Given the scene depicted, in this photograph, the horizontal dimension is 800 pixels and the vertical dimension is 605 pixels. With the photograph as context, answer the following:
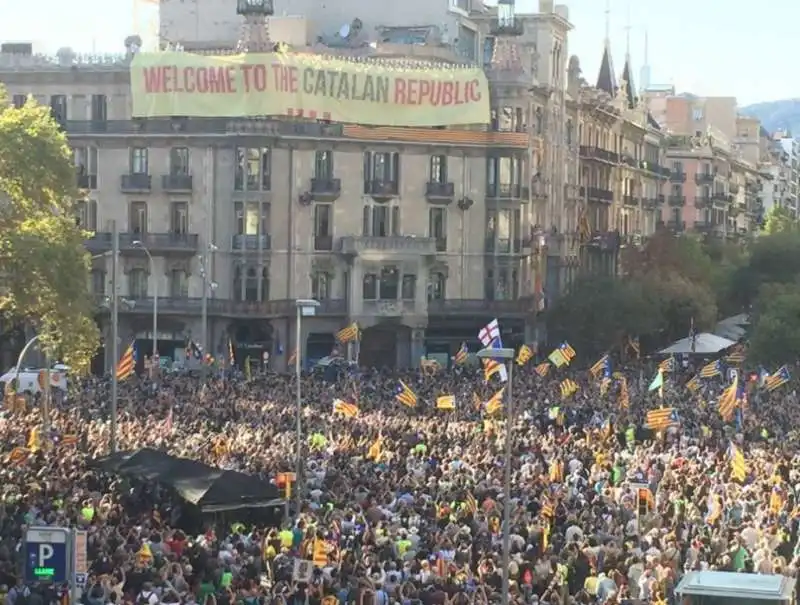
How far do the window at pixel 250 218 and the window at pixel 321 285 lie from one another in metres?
3.03

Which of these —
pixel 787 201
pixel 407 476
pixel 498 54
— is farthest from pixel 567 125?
pixel 787 201

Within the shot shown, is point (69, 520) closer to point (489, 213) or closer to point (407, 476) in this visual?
point (407, 476)

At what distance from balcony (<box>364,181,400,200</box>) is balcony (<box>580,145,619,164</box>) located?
18.5 meters

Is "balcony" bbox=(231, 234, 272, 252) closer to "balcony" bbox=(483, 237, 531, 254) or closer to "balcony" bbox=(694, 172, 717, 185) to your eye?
"balcony" bbox=(483, 237, 531, 254)

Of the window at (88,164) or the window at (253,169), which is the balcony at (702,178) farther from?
the window at (88,164)

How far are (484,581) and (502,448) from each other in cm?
1601

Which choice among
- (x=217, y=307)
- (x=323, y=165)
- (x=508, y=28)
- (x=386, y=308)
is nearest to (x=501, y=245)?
(x=386, y=308)

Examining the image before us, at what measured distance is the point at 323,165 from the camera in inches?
2995

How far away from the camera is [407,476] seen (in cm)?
3484

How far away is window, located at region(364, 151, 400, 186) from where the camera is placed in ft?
253

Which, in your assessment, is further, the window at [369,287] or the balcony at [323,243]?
the balcony at [323,243]

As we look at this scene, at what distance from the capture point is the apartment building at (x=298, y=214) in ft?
244

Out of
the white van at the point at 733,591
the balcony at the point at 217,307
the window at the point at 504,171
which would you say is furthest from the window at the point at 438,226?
the white van at the point at 733,591

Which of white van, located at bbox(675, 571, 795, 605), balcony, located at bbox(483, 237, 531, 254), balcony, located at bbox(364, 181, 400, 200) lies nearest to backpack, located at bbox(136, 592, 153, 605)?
white van, located at bbox(675, 571, 795, 605)
